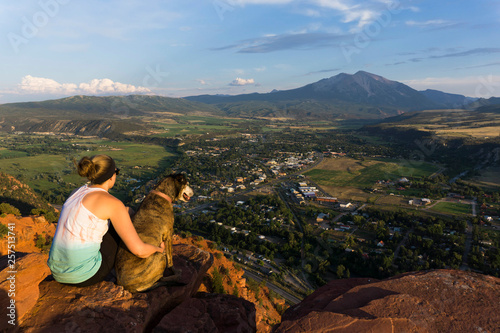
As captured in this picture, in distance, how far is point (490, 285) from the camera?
3928mm

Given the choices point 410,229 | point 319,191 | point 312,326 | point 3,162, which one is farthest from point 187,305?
point 3,162

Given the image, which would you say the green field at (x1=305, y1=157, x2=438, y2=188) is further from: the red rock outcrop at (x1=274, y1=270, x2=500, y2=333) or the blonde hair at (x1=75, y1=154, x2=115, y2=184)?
the blonde hair at (x1=75, y1=154, x2=115, y2=184)

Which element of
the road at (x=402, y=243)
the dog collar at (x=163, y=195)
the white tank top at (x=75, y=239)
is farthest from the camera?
the road at (x=402, y=243)

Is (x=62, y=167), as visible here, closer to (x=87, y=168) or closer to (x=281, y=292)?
(x=281, y=292)

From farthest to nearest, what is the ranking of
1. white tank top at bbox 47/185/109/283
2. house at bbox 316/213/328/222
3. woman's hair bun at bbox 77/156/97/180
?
house at bbox 316/213/328/222
woman's hair bun at bbox 77/156/97/180
white tank top at bbox 47/185/109/283

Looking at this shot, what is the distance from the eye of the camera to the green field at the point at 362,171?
5391 centimetres

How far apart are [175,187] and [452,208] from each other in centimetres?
4601

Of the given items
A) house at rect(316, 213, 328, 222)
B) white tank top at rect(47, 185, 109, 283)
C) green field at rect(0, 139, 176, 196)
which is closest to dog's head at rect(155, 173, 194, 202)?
white tank top at rect(47, 185, 109, 283)

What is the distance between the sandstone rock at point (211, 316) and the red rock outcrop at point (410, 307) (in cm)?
88

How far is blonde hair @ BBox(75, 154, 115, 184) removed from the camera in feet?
9.99

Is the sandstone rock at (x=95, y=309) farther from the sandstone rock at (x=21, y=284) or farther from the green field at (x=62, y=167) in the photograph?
the green field at (x=62, y=167)

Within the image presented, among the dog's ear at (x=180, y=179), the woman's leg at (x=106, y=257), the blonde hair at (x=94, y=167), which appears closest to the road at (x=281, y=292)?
the dog's ear at (x=180, y=179)

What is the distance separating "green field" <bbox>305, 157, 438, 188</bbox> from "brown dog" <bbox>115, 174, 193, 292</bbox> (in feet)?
166

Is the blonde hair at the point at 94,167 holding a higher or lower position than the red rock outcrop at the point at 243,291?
higher
